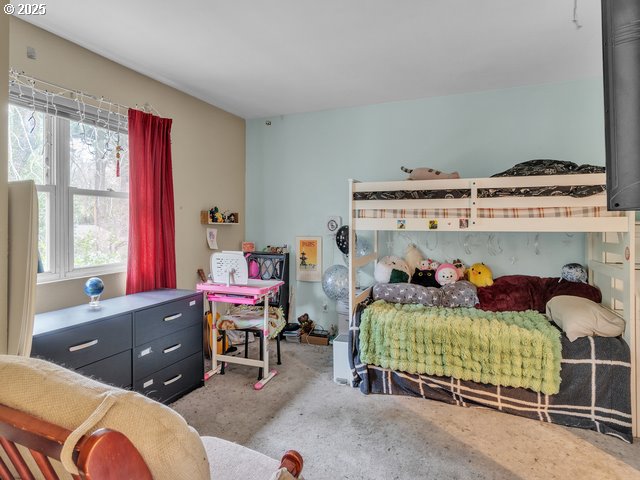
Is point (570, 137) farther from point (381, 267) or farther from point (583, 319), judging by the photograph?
point (381, 267)

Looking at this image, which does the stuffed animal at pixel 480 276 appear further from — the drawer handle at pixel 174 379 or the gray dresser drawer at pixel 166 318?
the drawer handle at pixel 174 379

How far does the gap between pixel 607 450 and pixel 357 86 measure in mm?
3228

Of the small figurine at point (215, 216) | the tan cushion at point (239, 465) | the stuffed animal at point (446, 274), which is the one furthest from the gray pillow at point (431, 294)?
the tan cushion at point (239, 465)

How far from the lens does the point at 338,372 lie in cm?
293

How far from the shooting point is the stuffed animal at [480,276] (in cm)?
324

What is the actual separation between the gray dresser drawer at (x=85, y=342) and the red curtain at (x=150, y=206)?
68 centimetres

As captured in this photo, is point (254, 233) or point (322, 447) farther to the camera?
point (254, 233)

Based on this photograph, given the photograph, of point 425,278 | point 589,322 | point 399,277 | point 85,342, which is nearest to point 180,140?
point 85,342

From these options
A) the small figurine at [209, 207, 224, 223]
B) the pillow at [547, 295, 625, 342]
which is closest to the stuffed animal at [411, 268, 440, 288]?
the pillow at [547, 295, 625, 342]

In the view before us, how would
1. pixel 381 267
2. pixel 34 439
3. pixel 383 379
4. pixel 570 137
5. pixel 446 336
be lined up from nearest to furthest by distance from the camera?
pixel 34 439 < pixel 446 336 < pixel 383 379 < pixel 570 137 < pixel 381 267

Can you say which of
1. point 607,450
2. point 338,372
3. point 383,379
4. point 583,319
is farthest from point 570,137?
point 338,372

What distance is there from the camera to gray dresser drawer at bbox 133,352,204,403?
2.38m

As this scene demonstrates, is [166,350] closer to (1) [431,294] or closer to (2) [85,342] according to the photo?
(2) [85,342]

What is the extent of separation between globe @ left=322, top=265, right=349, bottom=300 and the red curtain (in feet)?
5.02
